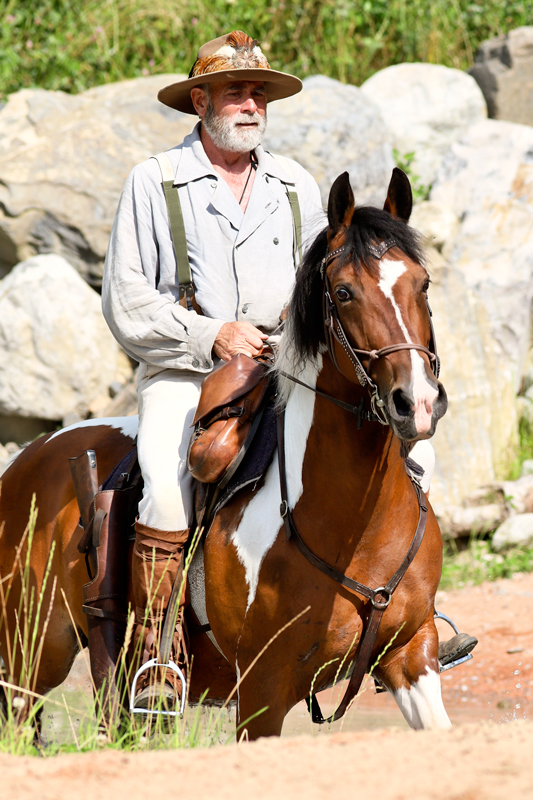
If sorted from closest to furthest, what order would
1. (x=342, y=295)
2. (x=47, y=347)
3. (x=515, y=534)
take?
(x=342, y=295) → (x=515, y=534) → (x=47, y=347)

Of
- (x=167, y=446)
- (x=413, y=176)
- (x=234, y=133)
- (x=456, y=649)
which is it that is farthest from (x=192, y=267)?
(x=413, y=176)

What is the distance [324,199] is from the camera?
8742mm

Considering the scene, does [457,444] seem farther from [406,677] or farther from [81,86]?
[81,86]

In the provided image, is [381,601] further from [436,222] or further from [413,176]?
[413,176]

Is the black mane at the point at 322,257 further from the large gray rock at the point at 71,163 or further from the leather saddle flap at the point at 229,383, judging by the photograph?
the large gray rock at the point at 71,163

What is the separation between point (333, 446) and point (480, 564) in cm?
457

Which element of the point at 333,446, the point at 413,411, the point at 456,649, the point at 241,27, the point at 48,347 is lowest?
the point at 48,347

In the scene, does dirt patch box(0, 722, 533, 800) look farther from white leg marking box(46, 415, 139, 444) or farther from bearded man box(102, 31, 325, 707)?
white leg marking box(46, 415, 139, 444)

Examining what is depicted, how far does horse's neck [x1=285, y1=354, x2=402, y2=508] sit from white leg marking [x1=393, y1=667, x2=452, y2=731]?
693 mm

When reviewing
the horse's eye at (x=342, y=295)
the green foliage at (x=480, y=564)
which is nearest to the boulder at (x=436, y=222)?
the green foliage at (x=480, y=564)

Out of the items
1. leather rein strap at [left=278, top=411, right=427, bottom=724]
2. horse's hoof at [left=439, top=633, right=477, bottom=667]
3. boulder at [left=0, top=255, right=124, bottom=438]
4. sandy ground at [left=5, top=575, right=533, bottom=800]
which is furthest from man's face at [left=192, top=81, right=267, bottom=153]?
boulder at [left=0, top=255, right=124, bottom=438]

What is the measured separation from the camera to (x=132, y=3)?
1158 centimetres

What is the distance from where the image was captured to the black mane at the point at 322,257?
2791mm

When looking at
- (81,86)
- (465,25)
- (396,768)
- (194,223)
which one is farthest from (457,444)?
(465,25)
